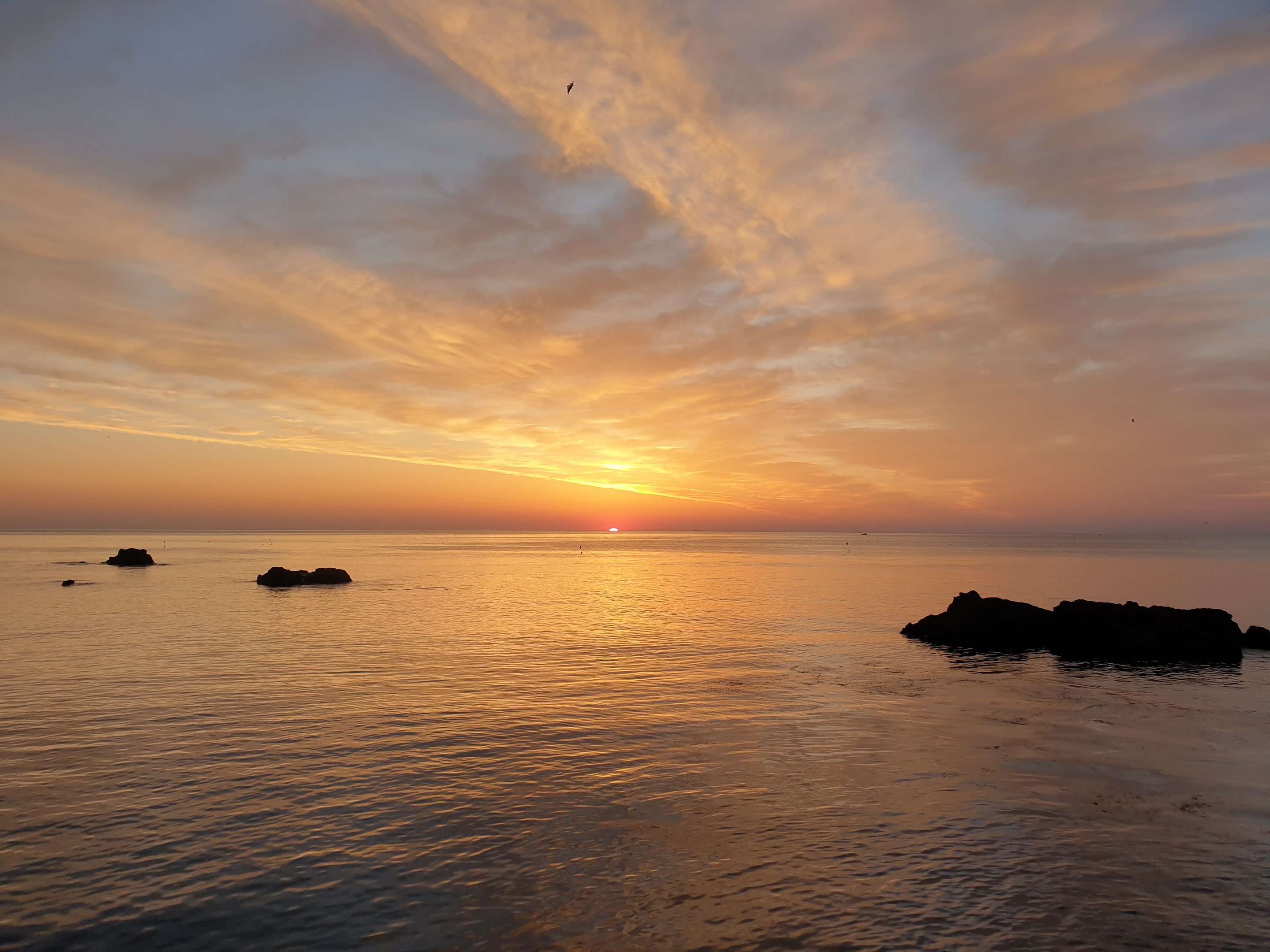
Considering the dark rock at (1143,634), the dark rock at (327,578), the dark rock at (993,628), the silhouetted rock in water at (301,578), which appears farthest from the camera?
the dark rock at (327,578)

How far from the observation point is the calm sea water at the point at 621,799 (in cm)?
1275

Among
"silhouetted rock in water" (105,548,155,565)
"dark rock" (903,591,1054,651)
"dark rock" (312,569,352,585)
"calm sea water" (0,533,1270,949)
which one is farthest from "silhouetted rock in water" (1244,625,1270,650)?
"silhouetted rock in water" (105,548,155,565)

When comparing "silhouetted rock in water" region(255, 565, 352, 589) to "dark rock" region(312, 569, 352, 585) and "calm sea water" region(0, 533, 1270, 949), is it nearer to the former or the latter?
"dark rock" region(312, 569, 352, 585)

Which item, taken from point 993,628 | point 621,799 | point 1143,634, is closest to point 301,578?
point 993,628

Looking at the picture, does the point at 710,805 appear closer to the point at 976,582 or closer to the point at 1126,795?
the point at 1126,795

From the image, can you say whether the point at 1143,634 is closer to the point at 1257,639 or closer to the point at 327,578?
the point at 1257,639

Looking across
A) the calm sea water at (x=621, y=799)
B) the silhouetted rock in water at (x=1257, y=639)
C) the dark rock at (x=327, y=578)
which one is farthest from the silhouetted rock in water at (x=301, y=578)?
the silhouetted rock in water at (x=1257, y=639)

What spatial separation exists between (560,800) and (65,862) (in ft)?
34.4

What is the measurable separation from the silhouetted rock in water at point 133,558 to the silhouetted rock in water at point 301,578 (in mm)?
40185

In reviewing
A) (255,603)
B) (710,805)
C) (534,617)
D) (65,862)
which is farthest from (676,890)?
(255,603)

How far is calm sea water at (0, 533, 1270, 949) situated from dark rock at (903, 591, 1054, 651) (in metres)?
3.63

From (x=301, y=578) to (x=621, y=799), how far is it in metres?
88.3

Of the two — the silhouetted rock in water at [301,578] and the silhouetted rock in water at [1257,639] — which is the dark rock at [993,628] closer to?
the silhouetted rock in water at [1257,639]

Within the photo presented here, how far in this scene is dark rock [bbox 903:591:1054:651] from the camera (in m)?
48.2
